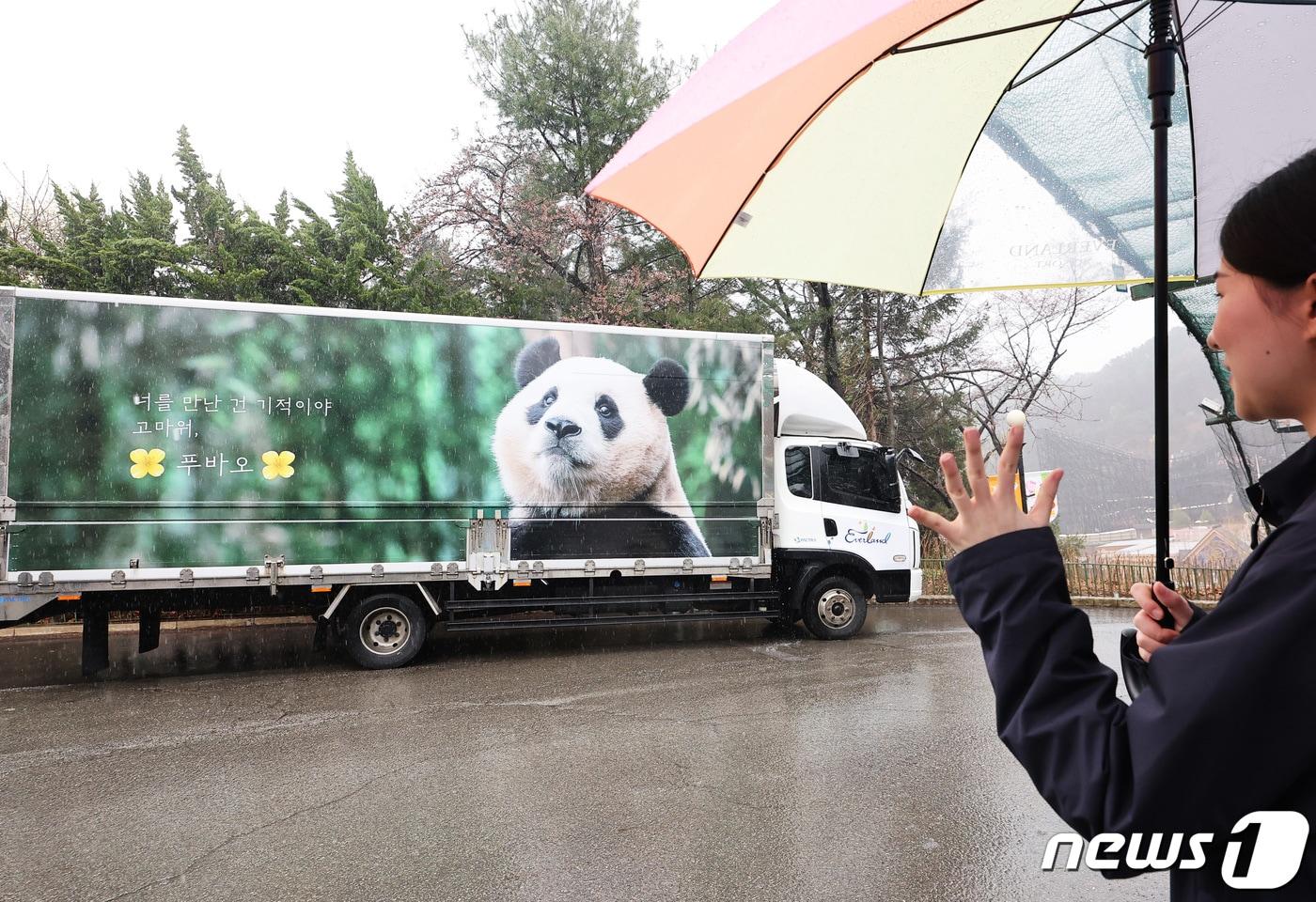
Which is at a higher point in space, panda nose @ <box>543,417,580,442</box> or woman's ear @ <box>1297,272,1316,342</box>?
panda nose @ <box>543,417,580,442</box>

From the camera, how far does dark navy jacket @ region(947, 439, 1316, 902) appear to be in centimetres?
91

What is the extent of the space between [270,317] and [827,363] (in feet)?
40.9

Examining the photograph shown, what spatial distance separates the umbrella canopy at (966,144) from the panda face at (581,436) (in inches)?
243

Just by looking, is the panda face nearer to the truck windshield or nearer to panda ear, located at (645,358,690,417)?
panda ear, located at (645,358,690,417)

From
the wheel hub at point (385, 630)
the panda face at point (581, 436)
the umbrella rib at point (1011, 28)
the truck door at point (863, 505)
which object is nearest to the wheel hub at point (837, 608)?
the truck door at point (863, 505)

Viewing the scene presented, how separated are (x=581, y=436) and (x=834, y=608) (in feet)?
12.3

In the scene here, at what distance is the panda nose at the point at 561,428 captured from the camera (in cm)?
883

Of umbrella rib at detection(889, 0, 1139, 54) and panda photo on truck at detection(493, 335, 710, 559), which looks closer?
umbrella rib at detection(889, 0, 1139, 54)

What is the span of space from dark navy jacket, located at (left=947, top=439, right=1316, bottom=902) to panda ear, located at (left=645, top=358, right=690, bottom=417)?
8.07m

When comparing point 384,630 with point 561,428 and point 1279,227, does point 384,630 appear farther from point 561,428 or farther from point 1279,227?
point 1279,227

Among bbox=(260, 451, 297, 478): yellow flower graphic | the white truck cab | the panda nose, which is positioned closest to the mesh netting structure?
the white truck cab

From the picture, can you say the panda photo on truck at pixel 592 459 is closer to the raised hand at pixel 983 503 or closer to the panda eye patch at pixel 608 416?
the panda eye patch at pixel 608 416

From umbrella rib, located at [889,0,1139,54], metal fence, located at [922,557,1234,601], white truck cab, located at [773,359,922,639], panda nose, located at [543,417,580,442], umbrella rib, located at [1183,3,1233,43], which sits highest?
umbrella rib, located at [1183,3,1233,43]

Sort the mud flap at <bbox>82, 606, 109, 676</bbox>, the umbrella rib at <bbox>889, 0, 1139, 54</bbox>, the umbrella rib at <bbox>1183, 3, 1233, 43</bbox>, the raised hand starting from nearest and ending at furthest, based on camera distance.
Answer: the raised hand < the umbrella rib at <bbox>889, 0, 1139, 54</bbox> < the umbrella rib at <bbox>1183, 3, 1233, 43</bbox> < the mud flap at <bbox>82, 606, 109, 676</bbox>
